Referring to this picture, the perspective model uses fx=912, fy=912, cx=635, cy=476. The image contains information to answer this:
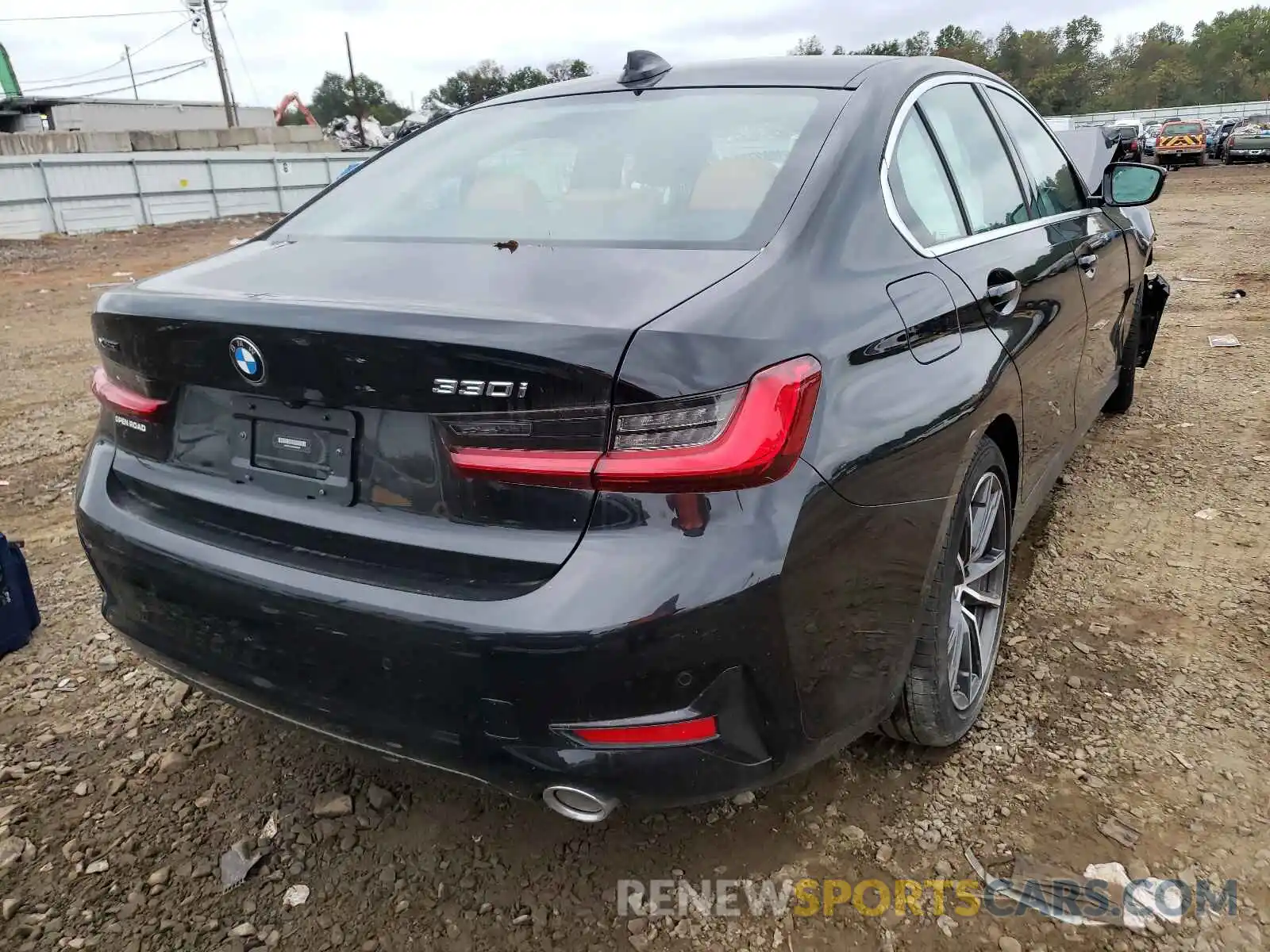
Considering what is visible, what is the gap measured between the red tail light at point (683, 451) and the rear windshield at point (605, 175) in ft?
1.44

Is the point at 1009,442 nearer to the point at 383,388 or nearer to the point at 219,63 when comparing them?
the point at 383,388

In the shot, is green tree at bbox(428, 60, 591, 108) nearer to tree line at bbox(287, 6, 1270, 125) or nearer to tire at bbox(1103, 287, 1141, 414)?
tree line at bbox(287, 6, 1270, 125)

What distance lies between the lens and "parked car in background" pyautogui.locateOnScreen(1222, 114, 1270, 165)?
28.3 metres

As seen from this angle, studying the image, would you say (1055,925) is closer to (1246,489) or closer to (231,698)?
(231,698)

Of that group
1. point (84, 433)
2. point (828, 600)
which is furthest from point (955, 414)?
point (84, 433)

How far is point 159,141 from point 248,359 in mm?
33020

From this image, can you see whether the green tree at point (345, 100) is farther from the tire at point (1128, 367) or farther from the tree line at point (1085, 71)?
the tire at point (1128, 367)

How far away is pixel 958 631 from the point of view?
229 centimetres

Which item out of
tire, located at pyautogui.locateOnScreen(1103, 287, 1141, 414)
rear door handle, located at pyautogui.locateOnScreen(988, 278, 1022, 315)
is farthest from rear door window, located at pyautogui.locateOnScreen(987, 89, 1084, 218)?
tire, located at pyautogui.locateOnScreen(1103, 287, 1141, 414)

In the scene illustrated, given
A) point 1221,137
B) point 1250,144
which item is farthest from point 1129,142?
point 1221,137

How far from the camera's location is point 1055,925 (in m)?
1.86

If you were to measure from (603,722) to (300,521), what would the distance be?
0.68 metres

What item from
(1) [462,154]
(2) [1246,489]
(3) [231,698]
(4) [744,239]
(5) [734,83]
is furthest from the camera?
(2) [1246,489]

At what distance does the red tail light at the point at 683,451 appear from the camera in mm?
1448
